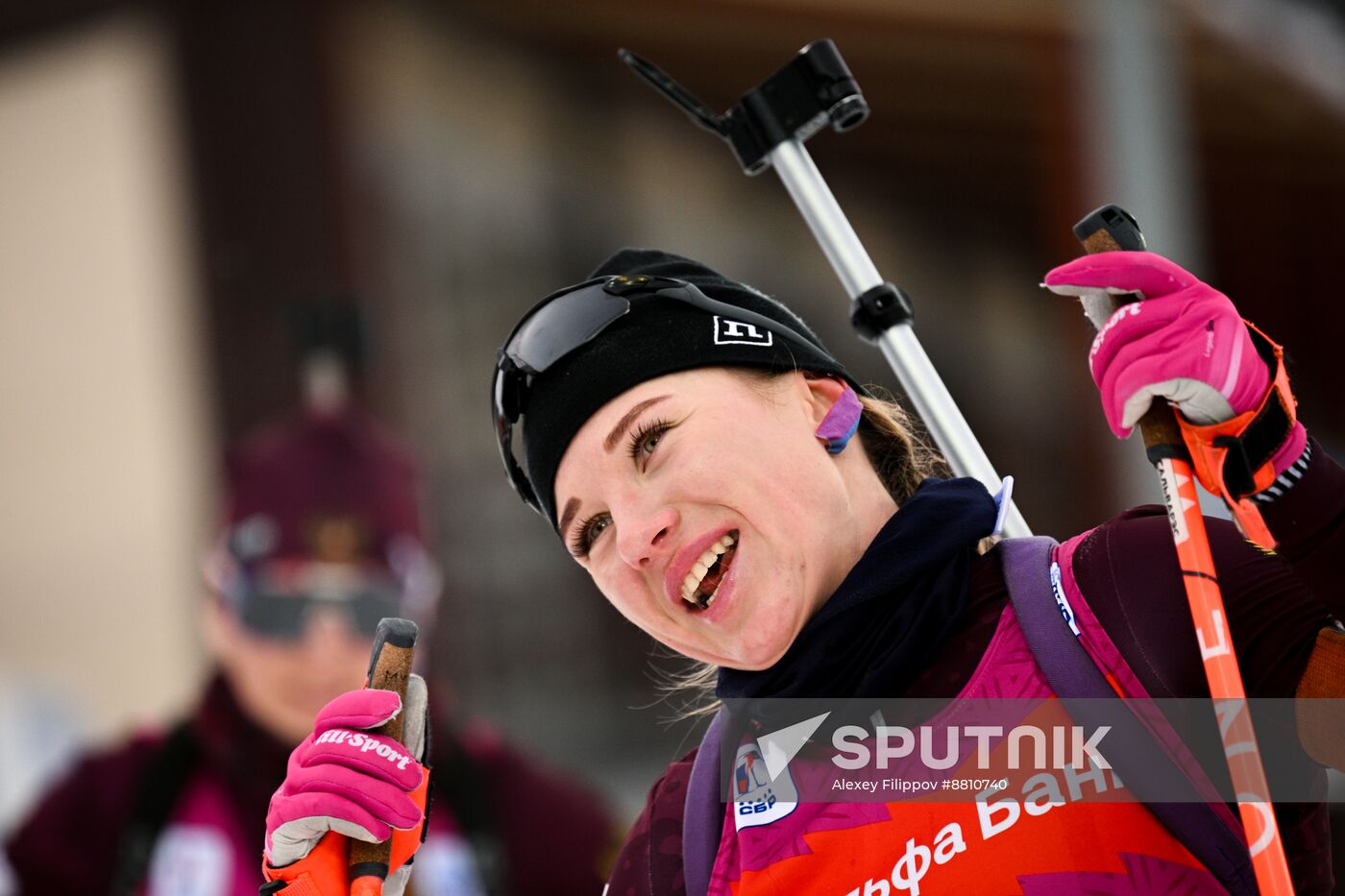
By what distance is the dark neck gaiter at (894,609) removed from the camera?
6.19ft

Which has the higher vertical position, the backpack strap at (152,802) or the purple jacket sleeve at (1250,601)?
the backpack strap at (152,802)

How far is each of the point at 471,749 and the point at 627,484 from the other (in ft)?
9.59

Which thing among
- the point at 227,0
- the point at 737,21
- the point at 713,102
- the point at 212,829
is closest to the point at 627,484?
the point at 212,829

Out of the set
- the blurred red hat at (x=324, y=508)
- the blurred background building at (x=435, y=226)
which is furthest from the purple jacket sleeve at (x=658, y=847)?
the blurred background building at (x=435, y=226)

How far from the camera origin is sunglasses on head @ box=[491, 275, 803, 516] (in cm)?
209

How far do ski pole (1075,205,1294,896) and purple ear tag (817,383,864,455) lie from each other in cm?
43

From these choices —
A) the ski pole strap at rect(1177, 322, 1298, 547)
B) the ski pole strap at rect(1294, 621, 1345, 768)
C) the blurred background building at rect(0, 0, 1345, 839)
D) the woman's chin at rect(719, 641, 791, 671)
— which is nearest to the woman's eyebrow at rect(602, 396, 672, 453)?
the woman's chin at rect(719, 641, 791, 671)

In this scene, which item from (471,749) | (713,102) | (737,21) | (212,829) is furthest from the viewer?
(713,102)

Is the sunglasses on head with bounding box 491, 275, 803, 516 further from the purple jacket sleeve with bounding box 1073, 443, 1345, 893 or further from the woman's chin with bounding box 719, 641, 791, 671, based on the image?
the purple jacket sleeve with bounding box 1073, 443, 1345, 893

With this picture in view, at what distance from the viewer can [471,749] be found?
4.75 meters

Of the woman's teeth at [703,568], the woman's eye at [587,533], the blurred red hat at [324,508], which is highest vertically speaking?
the blurred red hat at [324,508]

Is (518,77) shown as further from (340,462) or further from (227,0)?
(340,462)

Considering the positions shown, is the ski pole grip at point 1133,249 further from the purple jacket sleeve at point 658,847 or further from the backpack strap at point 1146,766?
the purple jacket sleeve at point 658,847

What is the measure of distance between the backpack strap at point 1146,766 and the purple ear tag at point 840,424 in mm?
382
